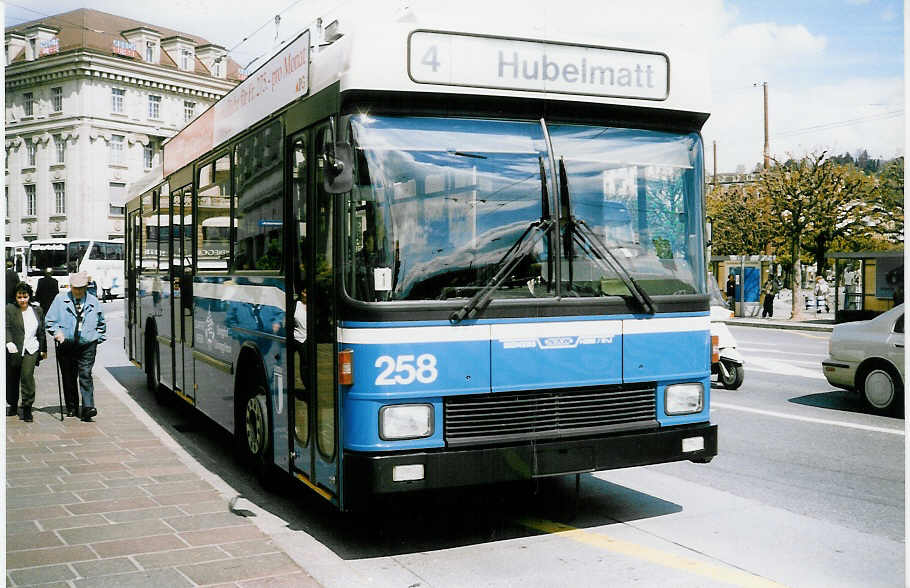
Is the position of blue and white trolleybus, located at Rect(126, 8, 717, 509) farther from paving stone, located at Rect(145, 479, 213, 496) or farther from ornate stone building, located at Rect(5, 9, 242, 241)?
ornate stone building, located at Rect(5, 9, 242, 241)

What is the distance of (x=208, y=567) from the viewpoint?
17.3 ft

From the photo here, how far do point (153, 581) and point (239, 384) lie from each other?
271 centimetres

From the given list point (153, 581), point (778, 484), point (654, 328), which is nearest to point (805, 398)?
point (778, 484)

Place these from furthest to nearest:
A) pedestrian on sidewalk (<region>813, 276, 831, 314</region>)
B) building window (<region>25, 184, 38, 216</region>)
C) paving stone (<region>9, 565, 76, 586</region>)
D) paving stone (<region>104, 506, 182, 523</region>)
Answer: building window (<region>25, 184, 38, 216</region>) < pedestrian on sidewalk (<region>813, 276, 831, 314</region>) < paving stone (<region>104, 506, 182, 523</region>) < paving stone (<region>9, 565, 76, 586</region>)

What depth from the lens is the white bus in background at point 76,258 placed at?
46.3 m

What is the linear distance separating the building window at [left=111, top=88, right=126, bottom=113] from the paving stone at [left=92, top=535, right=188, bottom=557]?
27532 millimetres

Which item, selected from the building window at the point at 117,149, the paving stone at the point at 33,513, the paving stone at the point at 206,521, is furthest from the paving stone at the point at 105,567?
the building window at the point at 117,149

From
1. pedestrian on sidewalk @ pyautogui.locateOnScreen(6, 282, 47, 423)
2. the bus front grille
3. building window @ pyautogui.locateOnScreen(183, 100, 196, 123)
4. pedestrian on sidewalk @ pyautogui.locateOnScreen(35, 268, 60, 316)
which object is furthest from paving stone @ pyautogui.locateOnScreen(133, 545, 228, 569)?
building window @ pyautogui.locateOnScreen(183, 100, 196, 123)

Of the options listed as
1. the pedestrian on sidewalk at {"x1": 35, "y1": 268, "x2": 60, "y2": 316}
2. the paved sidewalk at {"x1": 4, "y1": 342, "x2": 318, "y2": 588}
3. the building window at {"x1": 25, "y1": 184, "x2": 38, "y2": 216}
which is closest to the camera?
the paved sidewalk at {"x1": 4, "y1": 342, "x2": 318, "y2": 588}

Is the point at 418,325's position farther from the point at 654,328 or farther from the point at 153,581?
the point at 153,581

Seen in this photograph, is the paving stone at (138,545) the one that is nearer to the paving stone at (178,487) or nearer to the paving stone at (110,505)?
the paving stone at (110,505)

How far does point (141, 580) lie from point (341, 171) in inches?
97.3

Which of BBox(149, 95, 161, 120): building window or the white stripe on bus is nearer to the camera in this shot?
the white stripe on bus

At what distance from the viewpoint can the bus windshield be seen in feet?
17.1
